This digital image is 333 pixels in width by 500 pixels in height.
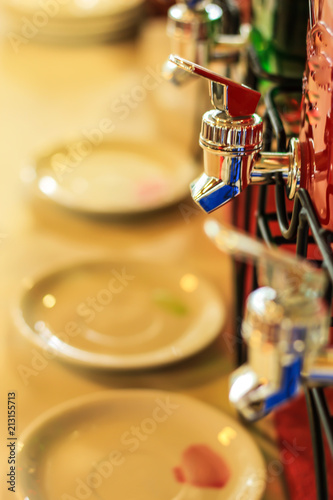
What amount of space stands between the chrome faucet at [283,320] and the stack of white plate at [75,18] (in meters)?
1.14

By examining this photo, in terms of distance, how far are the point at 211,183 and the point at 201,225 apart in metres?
0.45

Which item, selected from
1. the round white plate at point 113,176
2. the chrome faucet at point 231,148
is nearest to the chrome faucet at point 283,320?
the chrome faucet at point 231,148

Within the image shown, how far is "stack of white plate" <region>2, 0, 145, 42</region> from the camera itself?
1.34 metres

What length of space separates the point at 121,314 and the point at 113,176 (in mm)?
302

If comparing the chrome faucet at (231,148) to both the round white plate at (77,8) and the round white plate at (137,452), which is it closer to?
the round white plate at (137,452)

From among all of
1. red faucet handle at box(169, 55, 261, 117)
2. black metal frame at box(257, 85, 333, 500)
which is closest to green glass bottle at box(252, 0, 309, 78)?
black metal frame at box(257, 85, 333, 500)

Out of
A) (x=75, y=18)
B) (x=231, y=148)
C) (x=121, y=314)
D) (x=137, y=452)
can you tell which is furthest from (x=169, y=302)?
(x=75, y=18)

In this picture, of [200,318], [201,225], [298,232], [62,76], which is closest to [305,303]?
[298,232]

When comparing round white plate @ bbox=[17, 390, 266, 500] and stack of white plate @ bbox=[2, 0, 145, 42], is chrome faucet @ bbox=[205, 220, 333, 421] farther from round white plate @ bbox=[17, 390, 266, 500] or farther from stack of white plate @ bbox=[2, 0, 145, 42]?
stack of white plate @ bbox=[2, 0, 145, 42]

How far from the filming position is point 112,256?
2.55 ft

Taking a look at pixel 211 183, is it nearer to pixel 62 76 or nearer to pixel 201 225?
pixel 201 225

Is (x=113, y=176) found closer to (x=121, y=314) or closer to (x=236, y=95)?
(x=121, y=314)

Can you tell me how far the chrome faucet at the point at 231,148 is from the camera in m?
0.41

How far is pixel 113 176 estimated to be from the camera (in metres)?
0.96
